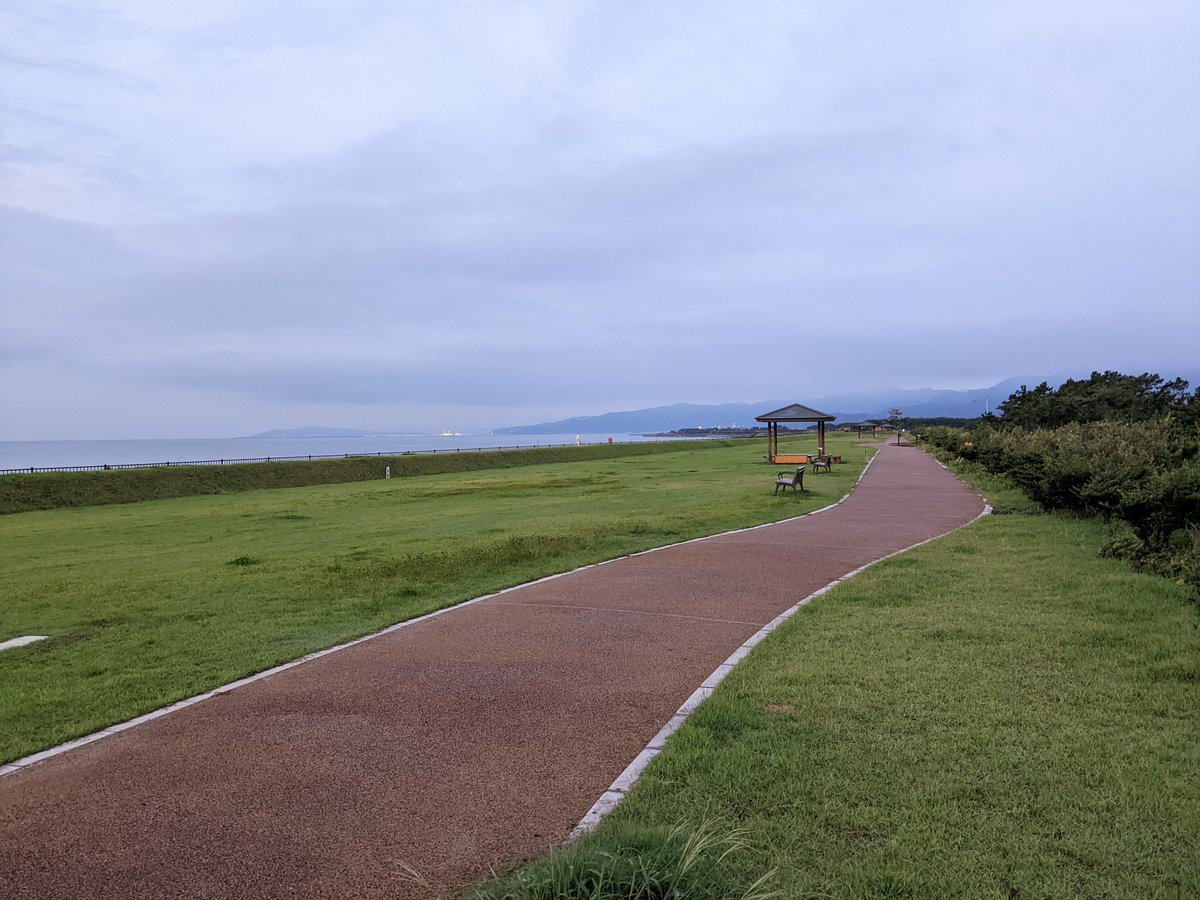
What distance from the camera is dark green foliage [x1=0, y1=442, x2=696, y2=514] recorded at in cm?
3391

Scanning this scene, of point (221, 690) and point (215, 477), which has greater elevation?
point (215, 477)

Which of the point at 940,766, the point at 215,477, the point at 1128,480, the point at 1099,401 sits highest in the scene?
the point at 1099,401

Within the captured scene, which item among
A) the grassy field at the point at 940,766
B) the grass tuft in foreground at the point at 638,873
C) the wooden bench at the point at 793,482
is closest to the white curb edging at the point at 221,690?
the grassy field at the point at 940,766

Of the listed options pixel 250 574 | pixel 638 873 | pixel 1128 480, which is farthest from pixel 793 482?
pixel 638 873

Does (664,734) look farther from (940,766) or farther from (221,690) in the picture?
(221,690)

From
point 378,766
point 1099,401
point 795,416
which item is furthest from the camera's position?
point 1099,401

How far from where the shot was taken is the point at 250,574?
11.7 m

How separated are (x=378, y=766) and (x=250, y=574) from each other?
8.06m

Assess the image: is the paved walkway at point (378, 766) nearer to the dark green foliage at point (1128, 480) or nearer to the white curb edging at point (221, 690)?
the white curb edging at point (221, 690)

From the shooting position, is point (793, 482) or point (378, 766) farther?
point (793, 482)

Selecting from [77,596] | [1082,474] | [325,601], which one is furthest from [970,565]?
[77,596]

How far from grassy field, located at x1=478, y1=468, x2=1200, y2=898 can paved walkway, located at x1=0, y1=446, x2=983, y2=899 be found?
516 millimetres

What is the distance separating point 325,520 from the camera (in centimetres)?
2134

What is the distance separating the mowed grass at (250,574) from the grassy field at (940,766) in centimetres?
412
